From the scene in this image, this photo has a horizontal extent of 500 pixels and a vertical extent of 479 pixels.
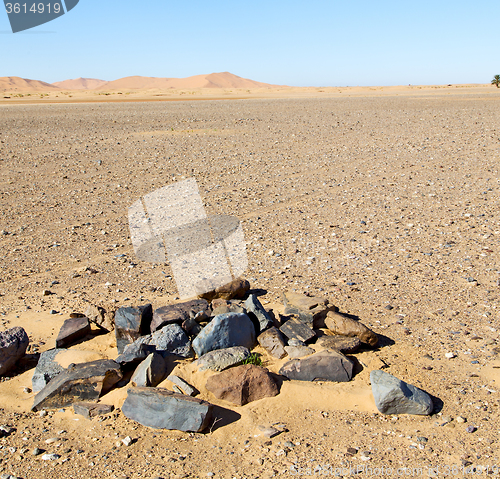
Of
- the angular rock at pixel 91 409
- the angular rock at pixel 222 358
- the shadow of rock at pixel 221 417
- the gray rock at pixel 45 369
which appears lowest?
the shadow of rock at pixel 221 417

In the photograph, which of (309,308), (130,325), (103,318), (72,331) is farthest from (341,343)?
(72,331)

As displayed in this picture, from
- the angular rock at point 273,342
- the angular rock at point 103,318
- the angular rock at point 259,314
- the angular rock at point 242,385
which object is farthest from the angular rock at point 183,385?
the angular rock at point 103,318

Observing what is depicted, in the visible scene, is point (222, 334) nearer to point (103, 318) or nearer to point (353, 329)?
point (353, 329)

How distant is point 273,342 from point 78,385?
1.54m

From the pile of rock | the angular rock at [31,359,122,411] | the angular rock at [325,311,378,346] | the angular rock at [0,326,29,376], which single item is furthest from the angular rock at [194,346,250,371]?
the angular rock at [0,326,29,376]

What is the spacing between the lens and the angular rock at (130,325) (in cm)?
397

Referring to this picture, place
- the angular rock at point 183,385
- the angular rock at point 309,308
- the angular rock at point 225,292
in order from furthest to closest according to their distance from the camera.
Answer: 1. the angular rock at point 225,292
2. the angular rock at point 309,308
3. the angular rock at point 183,385

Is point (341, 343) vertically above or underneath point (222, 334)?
underneath

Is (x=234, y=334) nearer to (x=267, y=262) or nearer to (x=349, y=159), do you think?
(x=267, y=262)

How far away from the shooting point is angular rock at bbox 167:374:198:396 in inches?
131

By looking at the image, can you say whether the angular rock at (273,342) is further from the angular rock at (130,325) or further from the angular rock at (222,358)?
the angular rock at (130,325)

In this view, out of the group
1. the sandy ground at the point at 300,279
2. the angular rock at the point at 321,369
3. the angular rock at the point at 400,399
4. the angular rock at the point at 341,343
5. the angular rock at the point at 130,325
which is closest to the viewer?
the sandy ground at the point at 300,279

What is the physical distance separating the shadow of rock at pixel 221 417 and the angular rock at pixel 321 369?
55 cm

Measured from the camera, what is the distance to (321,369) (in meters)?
3.50
